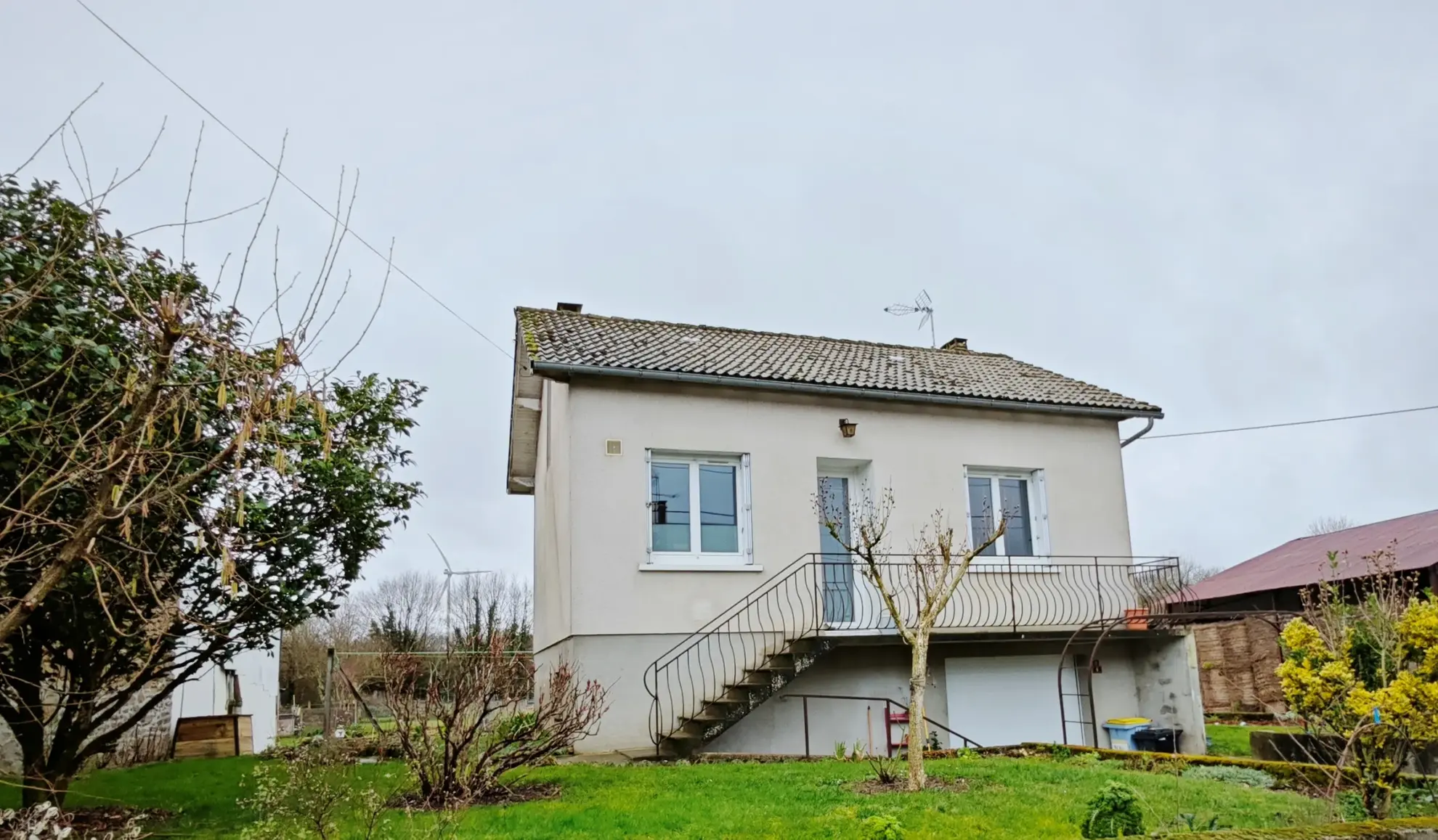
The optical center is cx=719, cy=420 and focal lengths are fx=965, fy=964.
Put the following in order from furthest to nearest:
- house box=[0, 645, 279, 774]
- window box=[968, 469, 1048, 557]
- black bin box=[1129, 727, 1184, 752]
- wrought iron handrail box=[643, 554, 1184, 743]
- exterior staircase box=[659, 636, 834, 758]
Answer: house box=[0, 645, 279, 774], window box=[968, 469, 1048, 557], black bin box=[1129, 727, 1184, 752], wrought iron handrail box=[643, 554, 1184, 743], exterior staircase box=[659, 636, 834, 758]

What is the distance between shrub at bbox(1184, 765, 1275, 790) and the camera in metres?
8.66

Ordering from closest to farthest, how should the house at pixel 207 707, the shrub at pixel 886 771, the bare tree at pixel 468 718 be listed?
the bare tree at pixel 468 718 → the shrub at pixel 886 771 → the house at pixel 207 707

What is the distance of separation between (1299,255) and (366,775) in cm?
1998

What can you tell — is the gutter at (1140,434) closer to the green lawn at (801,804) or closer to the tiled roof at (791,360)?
the tiled roof at (791,360)

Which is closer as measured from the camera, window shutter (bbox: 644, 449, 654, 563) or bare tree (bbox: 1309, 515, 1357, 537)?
window shutter (bbox: 644, 449, 654, 563)

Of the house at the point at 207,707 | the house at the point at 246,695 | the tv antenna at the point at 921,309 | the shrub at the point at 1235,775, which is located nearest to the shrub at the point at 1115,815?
the shrub at the point at 1235,775

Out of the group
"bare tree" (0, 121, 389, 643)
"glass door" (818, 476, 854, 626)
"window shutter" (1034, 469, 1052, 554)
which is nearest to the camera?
"bare tree" (0, 121, 389, 643)

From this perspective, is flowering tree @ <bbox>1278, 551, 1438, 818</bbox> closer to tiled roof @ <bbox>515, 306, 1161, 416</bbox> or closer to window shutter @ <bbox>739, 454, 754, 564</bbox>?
window shutter @ <bbox>739, 454, 754, 564</bbox>

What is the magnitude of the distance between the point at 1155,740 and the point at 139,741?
16.0 metres

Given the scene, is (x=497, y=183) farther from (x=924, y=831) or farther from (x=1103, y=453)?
(x=924, y=831)

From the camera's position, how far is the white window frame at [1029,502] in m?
14.7

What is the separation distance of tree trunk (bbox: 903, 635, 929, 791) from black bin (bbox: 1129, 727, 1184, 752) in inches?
242

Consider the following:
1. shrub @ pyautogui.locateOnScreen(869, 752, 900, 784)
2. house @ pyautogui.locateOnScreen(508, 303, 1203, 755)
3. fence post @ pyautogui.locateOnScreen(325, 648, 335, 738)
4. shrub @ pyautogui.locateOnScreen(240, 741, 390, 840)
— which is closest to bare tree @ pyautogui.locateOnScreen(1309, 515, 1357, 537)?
house @ pyautogui.locateOnScreen(508, 303, 1203, 755)

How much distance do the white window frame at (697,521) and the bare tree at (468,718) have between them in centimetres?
401
